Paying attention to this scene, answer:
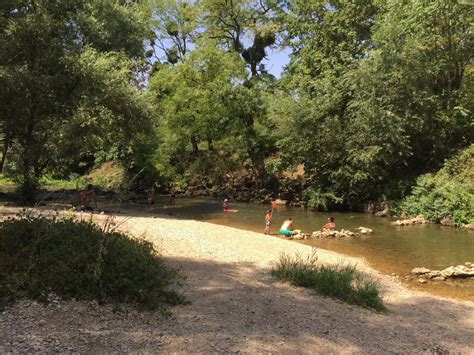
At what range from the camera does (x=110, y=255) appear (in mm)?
7113

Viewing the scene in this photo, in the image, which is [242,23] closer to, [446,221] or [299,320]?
[446,221]

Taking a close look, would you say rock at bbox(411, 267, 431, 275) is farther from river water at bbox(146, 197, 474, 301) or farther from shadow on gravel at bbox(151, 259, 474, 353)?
shadow on gravel at bbox(151, 259, 474, 353)

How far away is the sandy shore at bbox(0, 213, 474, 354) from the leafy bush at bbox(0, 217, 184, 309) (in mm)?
297

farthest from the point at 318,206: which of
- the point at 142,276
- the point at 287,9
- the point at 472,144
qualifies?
the point at 142,276

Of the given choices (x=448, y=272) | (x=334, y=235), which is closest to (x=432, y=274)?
(x=448, y=272)

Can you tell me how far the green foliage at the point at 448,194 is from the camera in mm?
20609

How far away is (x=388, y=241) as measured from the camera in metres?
17.3

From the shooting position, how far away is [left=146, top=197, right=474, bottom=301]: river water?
12.9 m

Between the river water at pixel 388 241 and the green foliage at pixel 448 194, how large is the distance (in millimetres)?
1125

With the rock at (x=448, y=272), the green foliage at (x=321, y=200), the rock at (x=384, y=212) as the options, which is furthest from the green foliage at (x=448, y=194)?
the rock at (x=448, y=272)

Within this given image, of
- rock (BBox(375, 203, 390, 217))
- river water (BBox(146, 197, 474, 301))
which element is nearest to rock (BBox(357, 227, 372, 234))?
river water (BBox(146, 197, 474, 301))

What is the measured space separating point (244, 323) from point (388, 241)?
12.5 meters

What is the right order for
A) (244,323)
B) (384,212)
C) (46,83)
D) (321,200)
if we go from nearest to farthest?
(244,323), (46,83), (384,212), (321,200)

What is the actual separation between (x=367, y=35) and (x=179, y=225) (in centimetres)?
2215
